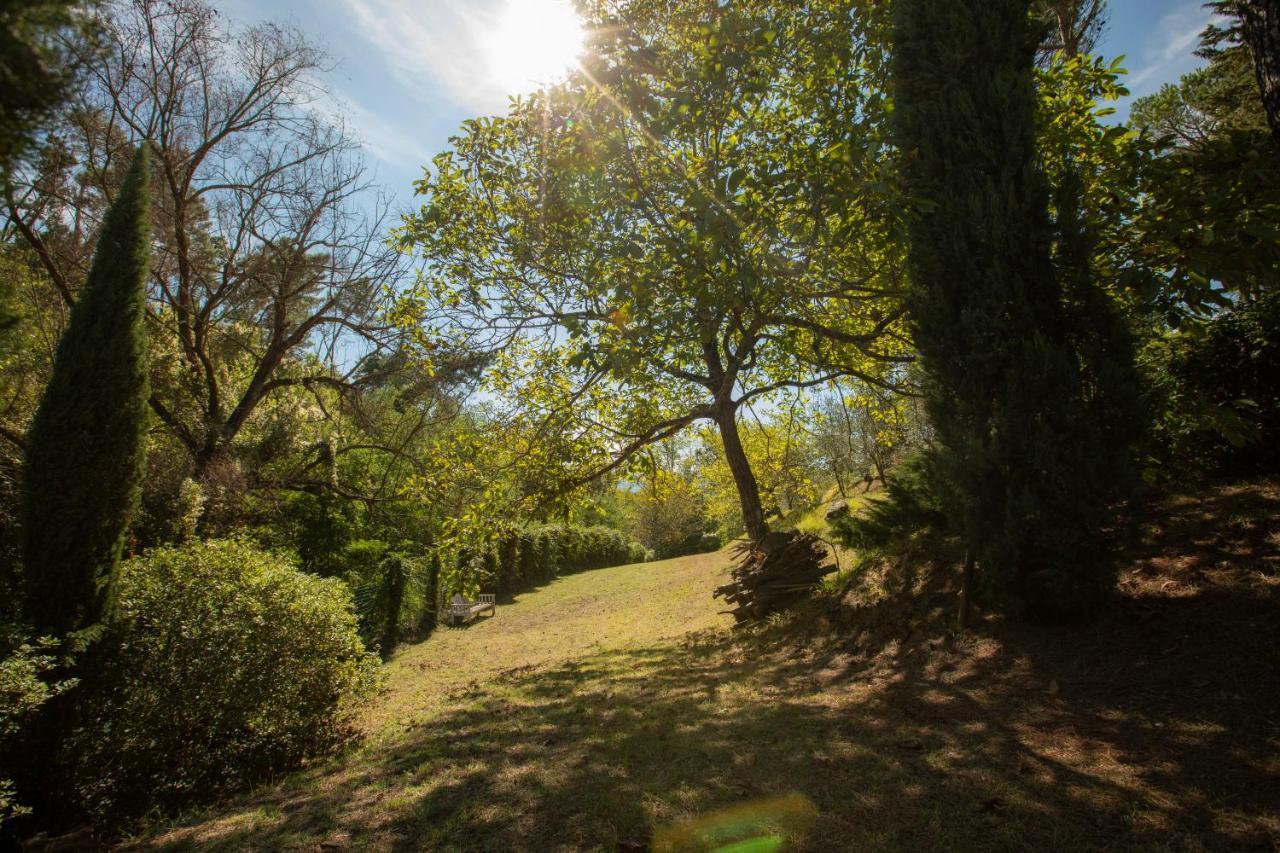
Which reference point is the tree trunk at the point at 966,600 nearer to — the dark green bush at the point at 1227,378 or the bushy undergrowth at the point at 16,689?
the dark green bush at the point at 1227,378

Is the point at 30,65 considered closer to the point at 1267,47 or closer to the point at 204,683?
the point at 1267,47

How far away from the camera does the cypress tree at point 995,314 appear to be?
4.49 metres

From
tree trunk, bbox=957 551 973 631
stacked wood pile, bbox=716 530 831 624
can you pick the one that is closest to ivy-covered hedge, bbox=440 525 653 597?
stacked wood pile, bbox=716 530 831 624

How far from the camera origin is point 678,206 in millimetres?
6395

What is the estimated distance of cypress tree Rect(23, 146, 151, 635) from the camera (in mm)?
5160

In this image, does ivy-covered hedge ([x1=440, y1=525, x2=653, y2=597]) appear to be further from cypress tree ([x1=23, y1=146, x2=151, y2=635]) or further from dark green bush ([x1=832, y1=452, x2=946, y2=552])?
cypress tree ([x1=23, y1=146, x2=151, y2=635])

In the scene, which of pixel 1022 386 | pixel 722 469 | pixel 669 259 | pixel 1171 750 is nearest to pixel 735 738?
pixel 1171 750

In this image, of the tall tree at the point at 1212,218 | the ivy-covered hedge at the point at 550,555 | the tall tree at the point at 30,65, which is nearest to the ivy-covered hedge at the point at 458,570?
the ivy-covered hedge at the point at 550,555

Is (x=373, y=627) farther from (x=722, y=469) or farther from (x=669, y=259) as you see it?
(x=722, y=469)

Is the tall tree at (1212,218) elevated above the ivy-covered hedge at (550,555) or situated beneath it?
elevated above

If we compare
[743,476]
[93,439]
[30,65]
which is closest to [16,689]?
[93,439]

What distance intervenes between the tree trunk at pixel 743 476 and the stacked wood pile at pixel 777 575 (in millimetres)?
449

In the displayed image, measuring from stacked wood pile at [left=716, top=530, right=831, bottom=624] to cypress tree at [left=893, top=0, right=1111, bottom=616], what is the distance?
13.1 ft

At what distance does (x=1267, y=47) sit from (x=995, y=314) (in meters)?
2.11
